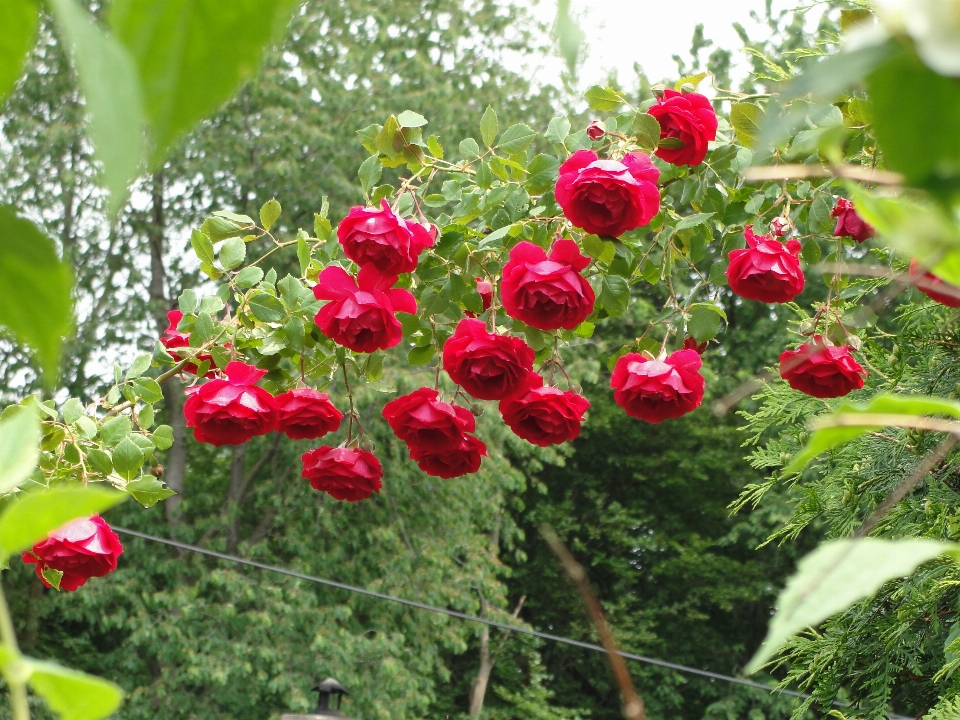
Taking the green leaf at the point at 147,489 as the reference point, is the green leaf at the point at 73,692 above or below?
above

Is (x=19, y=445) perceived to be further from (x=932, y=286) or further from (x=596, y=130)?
(x=596, y=130)

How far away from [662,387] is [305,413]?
32 centimetres

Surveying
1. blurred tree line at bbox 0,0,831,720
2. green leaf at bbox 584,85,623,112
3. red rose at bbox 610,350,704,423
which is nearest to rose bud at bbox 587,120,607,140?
green leaf at bbox 584,85,623,112

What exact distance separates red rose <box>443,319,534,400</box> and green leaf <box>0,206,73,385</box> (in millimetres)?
736

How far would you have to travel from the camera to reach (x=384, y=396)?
497cm

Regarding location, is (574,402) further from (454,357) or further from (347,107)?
(347,107)

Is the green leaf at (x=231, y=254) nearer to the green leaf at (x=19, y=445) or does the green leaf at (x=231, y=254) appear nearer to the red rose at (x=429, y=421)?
the red rose at (x=429, y=421)

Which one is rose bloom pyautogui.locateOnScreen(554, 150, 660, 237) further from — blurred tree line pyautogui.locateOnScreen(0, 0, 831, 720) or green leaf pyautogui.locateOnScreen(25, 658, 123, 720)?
A: blurred tree line pyautogui.locateOnScreen(0, 0, 831, 720)

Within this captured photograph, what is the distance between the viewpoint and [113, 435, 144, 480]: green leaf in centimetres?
97

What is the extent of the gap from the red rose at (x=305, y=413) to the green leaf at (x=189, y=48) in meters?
0.86

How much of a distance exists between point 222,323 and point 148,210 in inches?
186

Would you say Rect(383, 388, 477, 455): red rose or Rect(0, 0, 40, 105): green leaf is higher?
Rect(0, 0, 40, 105): green leaf

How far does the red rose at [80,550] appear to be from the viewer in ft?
2.95

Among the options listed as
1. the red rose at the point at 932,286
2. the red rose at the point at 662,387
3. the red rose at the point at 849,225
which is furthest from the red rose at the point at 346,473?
the red rose at the point at 932,286
